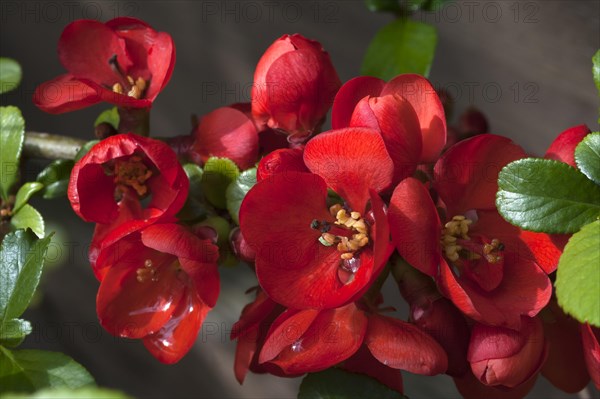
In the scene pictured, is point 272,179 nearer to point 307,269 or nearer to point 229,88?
point 307,269

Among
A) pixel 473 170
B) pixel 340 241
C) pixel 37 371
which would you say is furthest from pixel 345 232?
pixel 37 371

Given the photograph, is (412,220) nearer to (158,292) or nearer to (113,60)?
(158,292)

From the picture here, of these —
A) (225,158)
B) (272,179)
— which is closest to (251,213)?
(272,179)

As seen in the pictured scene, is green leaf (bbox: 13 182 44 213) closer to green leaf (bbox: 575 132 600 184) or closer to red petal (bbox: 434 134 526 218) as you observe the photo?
red petal (bbox: 434 134 526 218)

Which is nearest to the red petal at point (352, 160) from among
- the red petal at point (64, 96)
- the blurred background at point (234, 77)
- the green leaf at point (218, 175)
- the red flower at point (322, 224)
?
the red flower at point (322, 224)

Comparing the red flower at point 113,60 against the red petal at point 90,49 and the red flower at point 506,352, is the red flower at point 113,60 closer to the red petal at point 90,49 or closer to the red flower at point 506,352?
the red petal at point 90,49

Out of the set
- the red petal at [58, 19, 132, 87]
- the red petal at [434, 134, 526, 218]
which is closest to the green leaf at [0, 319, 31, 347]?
the red petal at [58, 19, 132, 87]
